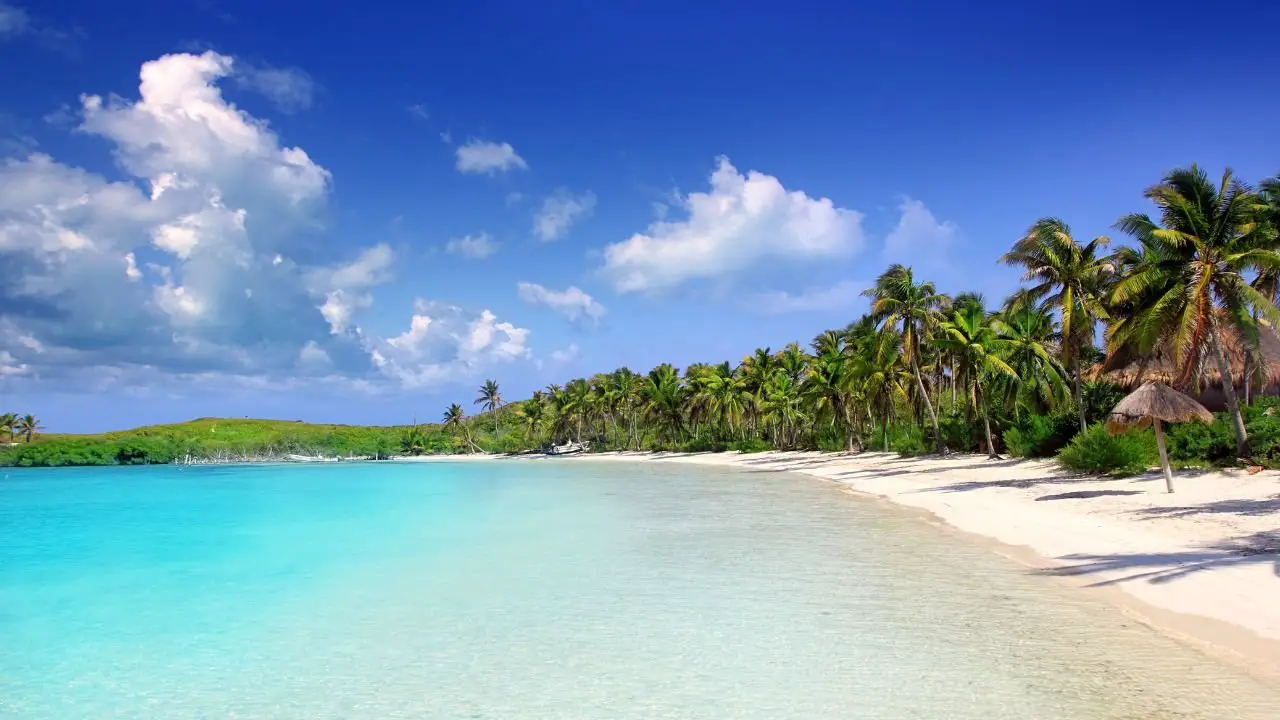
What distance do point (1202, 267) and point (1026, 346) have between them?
37.2 feet

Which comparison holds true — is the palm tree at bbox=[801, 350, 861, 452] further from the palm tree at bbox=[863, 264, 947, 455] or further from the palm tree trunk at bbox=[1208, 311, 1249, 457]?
the palm tree trunk at bbox=[1208, 311, 1249, 457]

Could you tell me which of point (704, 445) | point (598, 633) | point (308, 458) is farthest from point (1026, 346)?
point (308, 458)

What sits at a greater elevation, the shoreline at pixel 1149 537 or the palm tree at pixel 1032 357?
the palm tree at pixel 1032 357

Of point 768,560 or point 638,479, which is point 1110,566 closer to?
point 768,560

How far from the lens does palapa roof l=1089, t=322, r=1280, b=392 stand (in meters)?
24.4

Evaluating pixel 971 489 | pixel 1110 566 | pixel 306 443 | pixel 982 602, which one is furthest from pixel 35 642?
pixel 306 443

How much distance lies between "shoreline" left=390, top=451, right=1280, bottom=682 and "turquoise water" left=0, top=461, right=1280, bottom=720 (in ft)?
1.78

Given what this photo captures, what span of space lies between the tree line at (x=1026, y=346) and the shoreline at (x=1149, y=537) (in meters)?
3.46

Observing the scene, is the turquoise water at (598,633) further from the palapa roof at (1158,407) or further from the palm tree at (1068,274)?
the palm tree at (1068,274)

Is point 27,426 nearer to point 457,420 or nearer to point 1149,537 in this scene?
point 457,420

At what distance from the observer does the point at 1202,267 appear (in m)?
17.9

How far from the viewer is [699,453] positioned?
67.6m

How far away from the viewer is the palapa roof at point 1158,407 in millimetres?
15195

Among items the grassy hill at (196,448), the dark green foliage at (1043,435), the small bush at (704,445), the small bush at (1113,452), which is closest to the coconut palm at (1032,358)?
the dark green foliage at (1043,435)
